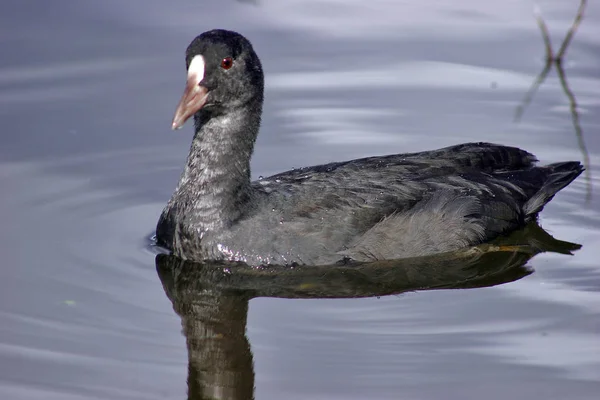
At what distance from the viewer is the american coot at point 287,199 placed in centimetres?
699

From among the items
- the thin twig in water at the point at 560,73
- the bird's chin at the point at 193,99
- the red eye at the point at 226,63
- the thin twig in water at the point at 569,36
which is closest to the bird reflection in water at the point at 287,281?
the bird's chin at the point at 193,99

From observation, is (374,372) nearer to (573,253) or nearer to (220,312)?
(220,312)

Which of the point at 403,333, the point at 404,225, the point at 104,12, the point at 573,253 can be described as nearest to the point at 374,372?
the point at 403,333

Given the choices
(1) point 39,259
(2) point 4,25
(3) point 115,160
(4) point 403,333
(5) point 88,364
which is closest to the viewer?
(5) point 88,364

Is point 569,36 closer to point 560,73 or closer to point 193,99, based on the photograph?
point 560,73

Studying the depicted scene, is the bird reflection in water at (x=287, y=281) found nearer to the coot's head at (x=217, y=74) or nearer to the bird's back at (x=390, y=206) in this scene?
the bird's back at (x=390, y=206)

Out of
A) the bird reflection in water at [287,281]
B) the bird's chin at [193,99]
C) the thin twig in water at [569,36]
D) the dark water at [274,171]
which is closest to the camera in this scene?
the dark water at [274,171]

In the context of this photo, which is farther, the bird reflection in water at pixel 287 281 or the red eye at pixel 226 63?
the red eye at pixel 226 63

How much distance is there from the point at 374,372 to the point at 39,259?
2.33 m

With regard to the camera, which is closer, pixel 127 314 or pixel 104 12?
pixel 127 314

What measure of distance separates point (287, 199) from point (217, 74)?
0.87 metres

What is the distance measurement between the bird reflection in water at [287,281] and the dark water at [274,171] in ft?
0.05

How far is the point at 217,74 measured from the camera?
22.8 ft

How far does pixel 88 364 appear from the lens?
19.2 ft
